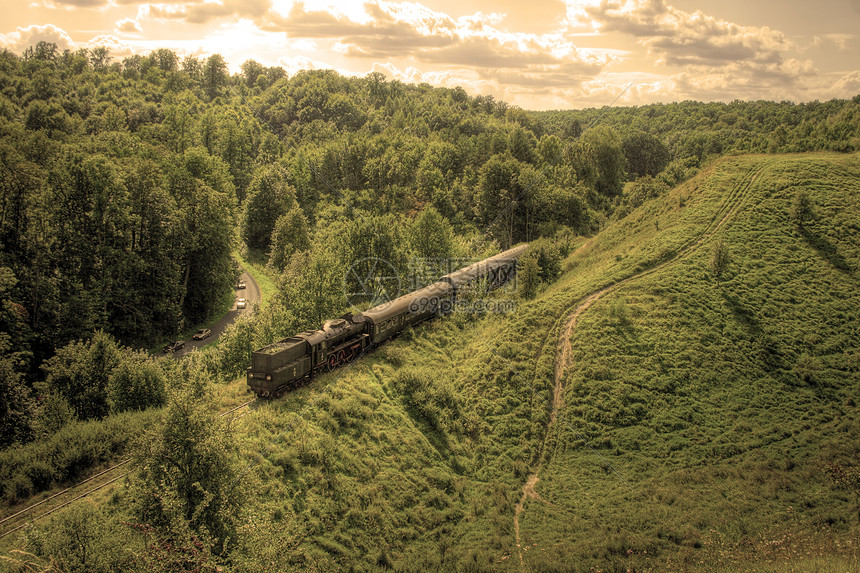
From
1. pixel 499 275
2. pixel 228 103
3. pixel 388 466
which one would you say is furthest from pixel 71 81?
pixel 388 466

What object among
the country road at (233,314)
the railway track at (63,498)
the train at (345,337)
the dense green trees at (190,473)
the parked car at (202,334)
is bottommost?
the country road at (233,314)

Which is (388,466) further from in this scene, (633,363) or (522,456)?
(633,363)

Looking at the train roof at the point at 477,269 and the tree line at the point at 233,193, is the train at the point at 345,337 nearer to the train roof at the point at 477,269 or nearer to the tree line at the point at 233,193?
the train roof at the point at 477,269

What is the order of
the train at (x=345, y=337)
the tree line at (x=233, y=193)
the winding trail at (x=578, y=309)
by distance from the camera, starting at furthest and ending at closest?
the tree line at (x=233, y=193) < the train at (x=345, y=337) < the winding trail at (x=578, y=309)

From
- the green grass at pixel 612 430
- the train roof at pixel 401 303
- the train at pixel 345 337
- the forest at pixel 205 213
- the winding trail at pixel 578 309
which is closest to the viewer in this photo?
the green grass at pixel 612 430

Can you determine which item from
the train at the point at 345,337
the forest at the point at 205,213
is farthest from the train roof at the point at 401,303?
the forest at the point at 205,213

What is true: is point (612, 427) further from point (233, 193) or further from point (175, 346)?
point (233, 193)

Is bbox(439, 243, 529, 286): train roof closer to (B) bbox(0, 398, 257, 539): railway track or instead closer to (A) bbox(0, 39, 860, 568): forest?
(A) bbox(0, 39, 860, 568): forest

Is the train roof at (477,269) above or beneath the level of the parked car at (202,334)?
above
